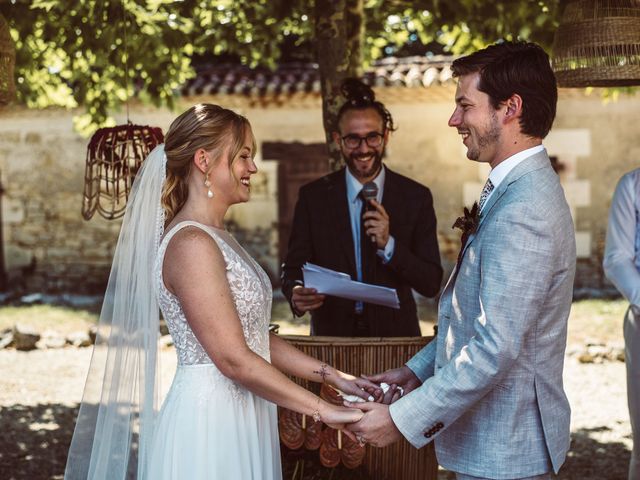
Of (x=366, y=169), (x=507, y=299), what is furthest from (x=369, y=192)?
(x=507, y=299)

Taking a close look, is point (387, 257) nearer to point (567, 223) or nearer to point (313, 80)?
point (567, 223)

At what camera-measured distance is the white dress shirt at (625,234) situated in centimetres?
405

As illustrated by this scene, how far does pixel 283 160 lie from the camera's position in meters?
13.7

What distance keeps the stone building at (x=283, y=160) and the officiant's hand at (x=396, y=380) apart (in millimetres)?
9730

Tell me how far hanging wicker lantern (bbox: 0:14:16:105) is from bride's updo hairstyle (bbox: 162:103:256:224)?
1.99m

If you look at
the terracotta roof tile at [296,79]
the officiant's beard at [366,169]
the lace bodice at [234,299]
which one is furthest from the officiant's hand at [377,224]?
the terracotta roof tile at [296,79]

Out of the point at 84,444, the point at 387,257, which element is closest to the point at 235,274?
the point at 84,444

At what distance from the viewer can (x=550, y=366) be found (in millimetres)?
2592

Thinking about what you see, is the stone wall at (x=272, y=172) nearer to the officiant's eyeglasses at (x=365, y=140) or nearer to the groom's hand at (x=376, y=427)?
the officiant's eyeglasses at (x=365, y=140)

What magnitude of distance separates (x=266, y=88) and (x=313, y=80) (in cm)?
76

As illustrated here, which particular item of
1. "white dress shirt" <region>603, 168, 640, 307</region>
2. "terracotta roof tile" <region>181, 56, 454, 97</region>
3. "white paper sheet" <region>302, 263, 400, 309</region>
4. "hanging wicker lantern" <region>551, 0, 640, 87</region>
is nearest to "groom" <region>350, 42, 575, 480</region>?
"white paper sheet" <region>302, 263, 400, 309</region>

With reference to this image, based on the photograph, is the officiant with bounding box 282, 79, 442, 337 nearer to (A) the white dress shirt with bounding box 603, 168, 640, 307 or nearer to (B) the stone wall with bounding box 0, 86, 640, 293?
(A) the white dress shirt with bounding box 603, 168, 640, 307

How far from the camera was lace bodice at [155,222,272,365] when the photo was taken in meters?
2.87

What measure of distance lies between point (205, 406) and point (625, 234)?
2.31 metres
